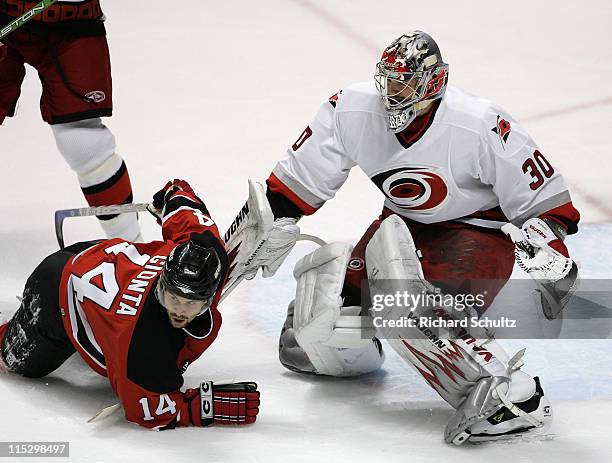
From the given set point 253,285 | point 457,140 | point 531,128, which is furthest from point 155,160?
point 457,140

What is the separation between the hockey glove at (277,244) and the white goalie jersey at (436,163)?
0.20 feet

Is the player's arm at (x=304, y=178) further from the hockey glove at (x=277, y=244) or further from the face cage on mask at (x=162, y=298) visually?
the face cage on mask at (x=162, y=298)

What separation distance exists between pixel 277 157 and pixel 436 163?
1.60 metres

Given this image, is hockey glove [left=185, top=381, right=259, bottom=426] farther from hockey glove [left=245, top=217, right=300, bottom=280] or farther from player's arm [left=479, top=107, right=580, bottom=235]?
player's arm [left=479, top=107, right=580, bottom=235]

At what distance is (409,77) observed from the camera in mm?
2875

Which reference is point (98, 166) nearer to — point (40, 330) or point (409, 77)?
point (40, 330)

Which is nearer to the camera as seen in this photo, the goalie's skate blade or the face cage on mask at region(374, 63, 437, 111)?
the goalie's skate blade

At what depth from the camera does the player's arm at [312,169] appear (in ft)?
10.2

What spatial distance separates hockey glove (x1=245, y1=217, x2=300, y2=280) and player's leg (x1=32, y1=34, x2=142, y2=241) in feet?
1.87

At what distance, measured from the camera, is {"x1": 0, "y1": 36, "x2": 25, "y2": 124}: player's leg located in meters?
3.49

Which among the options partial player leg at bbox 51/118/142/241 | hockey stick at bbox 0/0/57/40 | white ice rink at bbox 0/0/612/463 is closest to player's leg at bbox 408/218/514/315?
white ice rink at bbox 0/0/612/463

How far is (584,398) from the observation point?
3031mm

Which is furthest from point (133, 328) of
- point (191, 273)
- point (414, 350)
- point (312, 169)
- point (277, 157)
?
point (277, 157)

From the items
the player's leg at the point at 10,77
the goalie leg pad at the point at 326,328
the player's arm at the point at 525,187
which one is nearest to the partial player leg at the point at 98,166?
the player's leg at the point at 10,77
